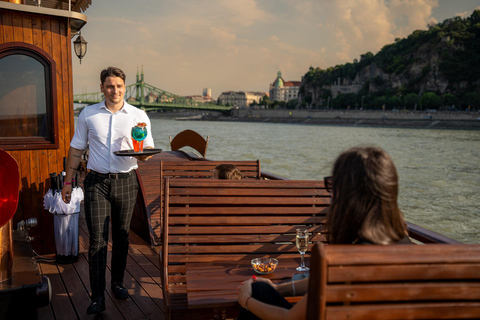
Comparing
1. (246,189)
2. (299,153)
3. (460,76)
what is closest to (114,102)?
(246,189)

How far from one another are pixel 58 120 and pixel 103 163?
134 cm

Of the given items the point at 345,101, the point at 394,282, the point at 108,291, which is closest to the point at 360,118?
the point at 345,101

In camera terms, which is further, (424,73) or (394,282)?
(424,73)

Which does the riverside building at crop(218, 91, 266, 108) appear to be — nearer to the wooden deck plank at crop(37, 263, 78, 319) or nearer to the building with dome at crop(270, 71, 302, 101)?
the building with dome at crop(270, 71, 302, 101)

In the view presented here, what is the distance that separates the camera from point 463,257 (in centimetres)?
97

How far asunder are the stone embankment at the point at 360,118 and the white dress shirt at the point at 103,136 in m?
51.8

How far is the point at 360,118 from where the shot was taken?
206 ft

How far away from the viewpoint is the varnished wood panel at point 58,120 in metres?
3.21

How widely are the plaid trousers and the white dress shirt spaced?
0.25ft

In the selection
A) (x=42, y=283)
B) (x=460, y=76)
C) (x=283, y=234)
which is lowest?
(x=42, y=283)

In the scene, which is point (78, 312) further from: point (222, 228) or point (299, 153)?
point (299, 153)

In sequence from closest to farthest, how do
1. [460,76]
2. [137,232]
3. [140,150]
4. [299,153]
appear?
[140,150]
[137,232]
[299,153]
[460,76]

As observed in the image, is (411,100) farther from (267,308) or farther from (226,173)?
(267,308)

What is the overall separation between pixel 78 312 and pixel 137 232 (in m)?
1.88
